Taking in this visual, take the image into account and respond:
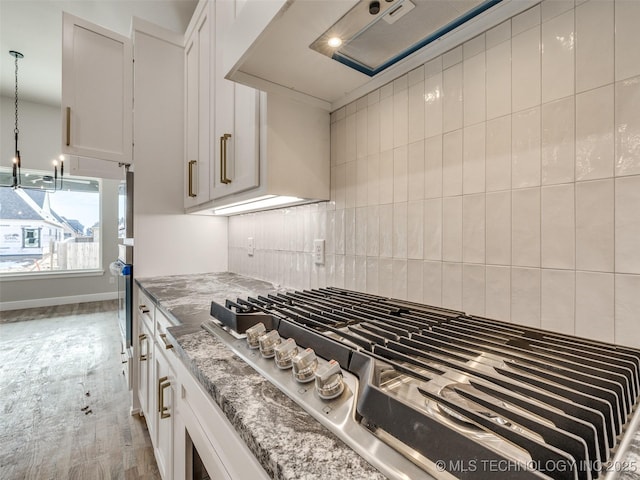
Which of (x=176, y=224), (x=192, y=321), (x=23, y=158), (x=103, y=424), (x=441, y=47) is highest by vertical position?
(x=23, y=158)

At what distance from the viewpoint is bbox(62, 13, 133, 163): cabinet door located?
5.38 feet

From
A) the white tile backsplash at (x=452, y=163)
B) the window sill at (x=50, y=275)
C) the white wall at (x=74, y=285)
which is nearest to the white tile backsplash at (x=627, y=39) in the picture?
the white tile backsplash at (x=452, y=163)

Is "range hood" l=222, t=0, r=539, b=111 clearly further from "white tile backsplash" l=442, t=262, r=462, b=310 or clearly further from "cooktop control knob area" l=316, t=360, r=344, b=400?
"cooktop control knob area" l=316, t=360, r=344, b=400

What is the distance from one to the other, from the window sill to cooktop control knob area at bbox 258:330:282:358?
17.8 ft

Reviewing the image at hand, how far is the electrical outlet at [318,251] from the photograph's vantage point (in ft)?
4.50

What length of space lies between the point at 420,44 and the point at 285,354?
3.09 ft

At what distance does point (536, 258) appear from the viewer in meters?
0.74

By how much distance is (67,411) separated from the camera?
1896 mm

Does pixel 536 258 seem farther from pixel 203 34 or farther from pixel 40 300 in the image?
pixel 40 300

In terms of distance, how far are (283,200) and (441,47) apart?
0.84m

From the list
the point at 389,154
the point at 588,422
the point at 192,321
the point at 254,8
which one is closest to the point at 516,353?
the point at 588,422

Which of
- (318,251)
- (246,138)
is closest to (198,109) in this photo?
(246,138)

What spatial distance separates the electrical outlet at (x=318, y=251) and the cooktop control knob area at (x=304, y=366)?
846 millimetres

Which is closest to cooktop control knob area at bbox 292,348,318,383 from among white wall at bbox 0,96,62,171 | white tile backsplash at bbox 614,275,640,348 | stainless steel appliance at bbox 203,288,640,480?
stainless steel appliance at bbox 203,288,640,480
